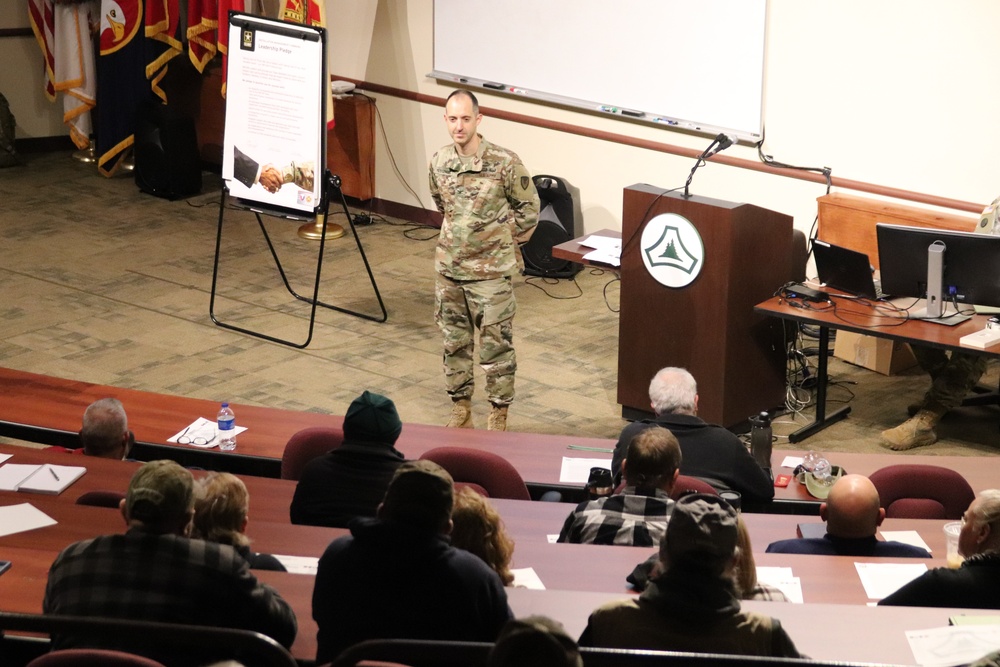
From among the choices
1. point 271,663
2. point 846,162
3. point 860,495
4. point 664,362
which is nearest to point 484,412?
point 664,362

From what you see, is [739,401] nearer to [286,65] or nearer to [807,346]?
[807,346]

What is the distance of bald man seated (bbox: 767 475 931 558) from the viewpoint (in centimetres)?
381

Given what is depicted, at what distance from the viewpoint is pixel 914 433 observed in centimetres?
643

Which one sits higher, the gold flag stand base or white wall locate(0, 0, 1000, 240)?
white wall locate(0, 0, 1000, 240)

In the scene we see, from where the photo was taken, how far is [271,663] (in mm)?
2898

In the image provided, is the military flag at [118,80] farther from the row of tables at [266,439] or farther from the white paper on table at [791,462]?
the white paper on table at [791,462]

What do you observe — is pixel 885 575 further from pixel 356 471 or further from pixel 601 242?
pixel 601 242

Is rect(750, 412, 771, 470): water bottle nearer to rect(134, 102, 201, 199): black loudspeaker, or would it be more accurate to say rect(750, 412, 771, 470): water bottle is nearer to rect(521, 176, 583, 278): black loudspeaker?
rect(521, 176, 583, 278): black loudspeaker

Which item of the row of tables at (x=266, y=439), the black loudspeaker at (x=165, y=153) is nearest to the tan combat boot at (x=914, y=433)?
the row of tables at (x=266, y=439)

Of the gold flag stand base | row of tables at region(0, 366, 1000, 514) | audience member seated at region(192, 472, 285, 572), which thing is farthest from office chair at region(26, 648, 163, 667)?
the gold flag stand base

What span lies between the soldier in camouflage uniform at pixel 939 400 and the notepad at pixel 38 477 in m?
4.00

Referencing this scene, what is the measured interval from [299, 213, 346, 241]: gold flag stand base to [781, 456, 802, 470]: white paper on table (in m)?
5.52

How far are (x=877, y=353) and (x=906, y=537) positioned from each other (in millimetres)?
3535

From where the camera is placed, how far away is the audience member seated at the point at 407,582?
9.46ft
